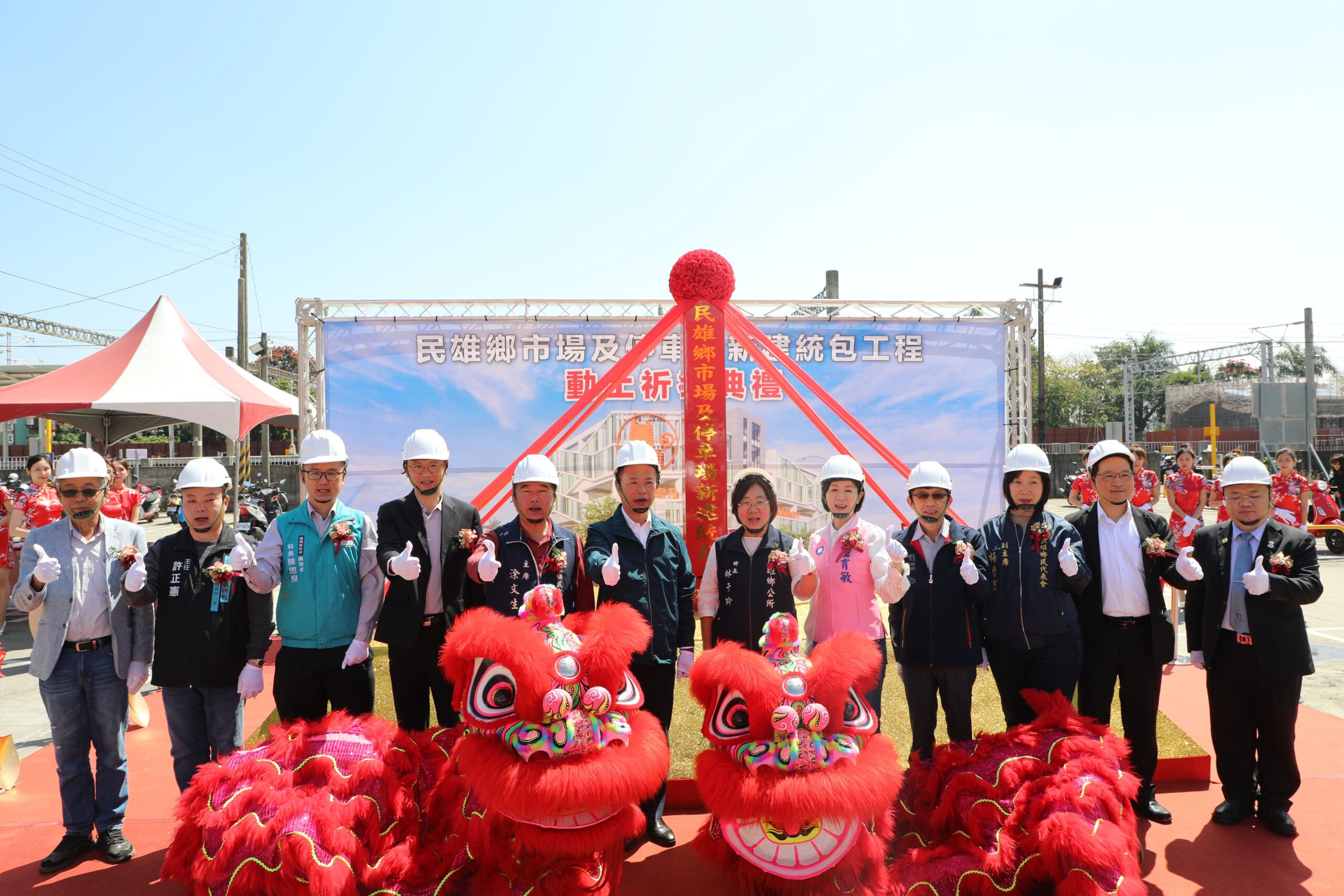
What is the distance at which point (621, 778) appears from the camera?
2588 mm

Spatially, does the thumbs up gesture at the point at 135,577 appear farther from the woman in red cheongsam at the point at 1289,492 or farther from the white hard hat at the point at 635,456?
the woman in red cheongsam at the point at 1289,492

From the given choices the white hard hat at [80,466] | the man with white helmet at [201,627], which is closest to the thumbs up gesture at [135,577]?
the man with white helmet at [201,627]

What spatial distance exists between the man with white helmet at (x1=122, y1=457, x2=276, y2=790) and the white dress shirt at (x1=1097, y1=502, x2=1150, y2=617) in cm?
363

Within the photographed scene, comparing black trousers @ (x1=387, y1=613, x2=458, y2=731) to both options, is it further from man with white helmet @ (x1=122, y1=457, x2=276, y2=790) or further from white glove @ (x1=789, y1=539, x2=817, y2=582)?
white glove @ (x1=789, y1=539, x2=817, y2=582)

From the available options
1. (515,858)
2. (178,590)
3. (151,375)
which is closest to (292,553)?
(178,590)

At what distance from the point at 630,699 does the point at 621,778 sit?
288 millimetres

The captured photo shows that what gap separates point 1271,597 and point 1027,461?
3.88 feet

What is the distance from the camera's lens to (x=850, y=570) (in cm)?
334

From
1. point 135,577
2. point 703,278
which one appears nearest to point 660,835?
point 135,577

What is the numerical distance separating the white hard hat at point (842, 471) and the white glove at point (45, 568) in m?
3.25

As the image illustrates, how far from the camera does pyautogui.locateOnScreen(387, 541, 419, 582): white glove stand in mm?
3195

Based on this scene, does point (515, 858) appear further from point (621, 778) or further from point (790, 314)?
point (790, 314)

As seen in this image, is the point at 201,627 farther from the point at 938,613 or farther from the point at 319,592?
the point at 938,613

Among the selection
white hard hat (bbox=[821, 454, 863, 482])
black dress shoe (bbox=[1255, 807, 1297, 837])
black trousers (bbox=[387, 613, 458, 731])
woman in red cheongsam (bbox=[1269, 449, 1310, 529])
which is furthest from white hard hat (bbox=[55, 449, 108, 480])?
woman in red cheongsam (bbox=[1269, 449, 1310, 529])
